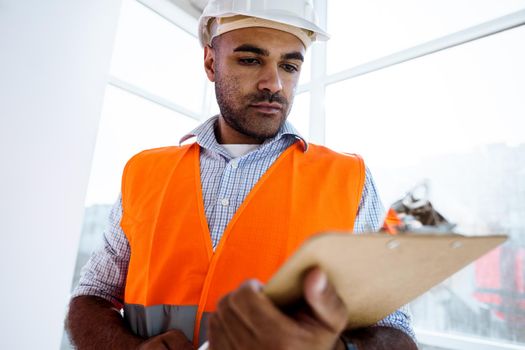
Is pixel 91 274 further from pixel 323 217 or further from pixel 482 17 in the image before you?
pixel 482 17

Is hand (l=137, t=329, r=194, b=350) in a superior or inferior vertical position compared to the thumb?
inferior

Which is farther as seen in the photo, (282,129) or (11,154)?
(11,154)

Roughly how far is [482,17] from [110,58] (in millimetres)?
2310

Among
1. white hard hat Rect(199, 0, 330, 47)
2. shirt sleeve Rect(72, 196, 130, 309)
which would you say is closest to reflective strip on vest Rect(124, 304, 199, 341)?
shirt sleeve Rect(72, 196, 130, 309)

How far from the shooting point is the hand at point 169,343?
65cm

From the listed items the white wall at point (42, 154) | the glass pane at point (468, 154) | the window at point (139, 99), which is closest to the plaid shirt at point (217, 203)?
→ the glass pane at point (468, 154)

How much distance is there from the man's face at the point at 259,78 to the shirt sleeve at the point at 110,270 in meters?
0.48

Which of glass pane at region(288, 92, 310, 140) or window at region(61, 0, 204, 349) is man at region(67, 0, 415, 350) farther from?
glass pane at region(288, 92, 310, 140)

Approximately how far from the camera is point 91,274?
0.94m

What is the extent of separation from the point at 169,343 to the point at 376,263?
1.54 ft

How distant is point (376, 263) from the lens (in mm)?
395

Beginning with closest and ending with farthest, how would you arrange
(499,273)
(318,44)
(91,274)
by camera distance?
(91,274) → (499,273) → (318,44)

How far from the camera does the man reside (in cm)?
76

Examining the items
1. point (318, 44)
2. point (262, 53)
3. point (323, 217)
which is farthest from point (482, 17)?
point (323, 217)
